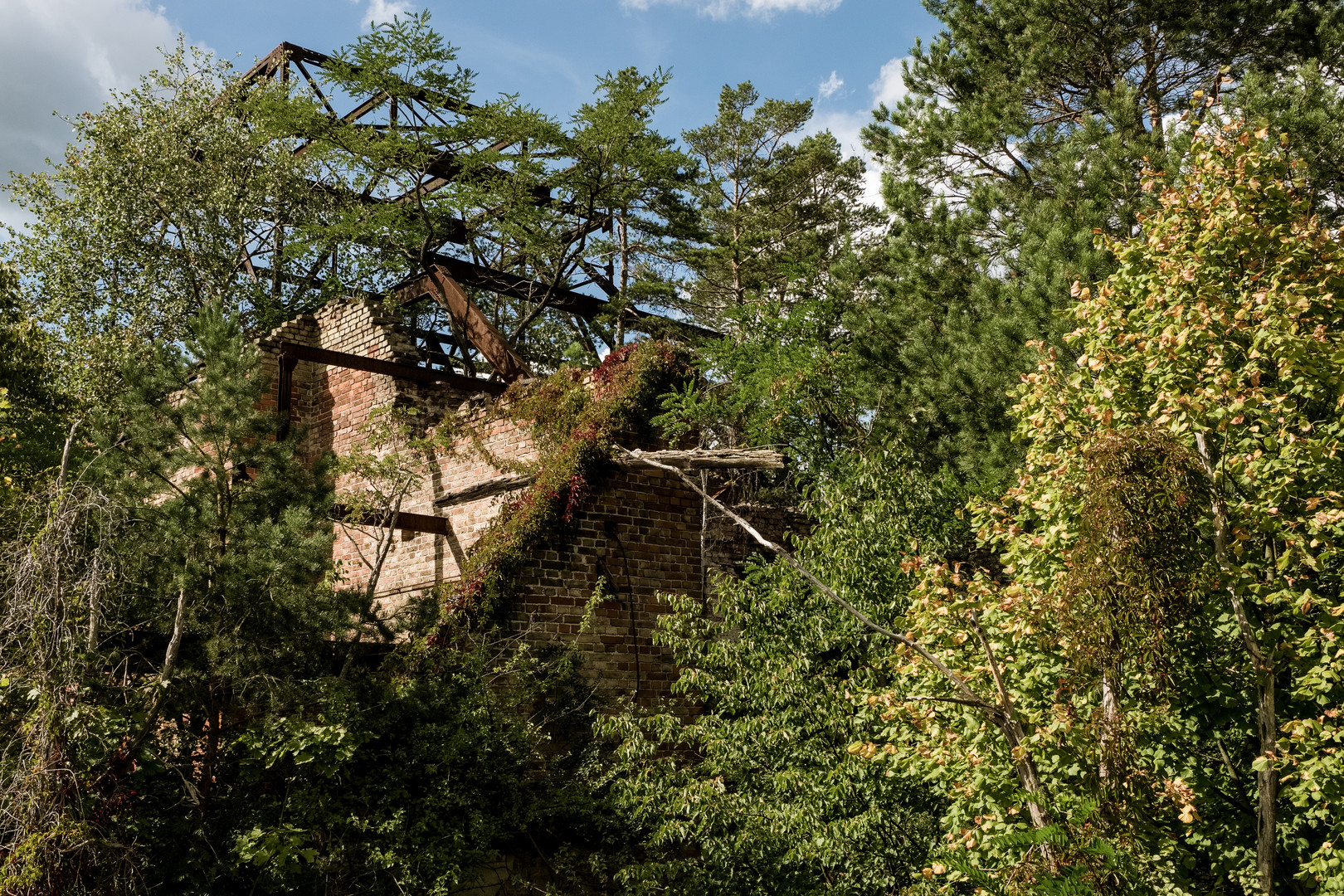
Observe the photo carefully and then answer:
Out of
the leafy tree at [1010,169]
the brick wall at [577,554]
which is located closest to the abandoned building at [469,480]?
the brick wall at [577,554]

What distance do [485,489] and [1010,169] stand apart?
701 centimetres

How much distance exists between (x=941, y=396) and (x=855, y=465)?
6.11ft

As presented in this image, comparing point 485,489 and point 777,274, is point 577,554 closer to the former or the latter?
point 485,489

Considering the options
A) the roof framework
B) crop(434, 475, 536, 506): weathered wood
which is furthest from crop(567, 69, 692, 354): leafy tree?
crop(434, 475, 536, 506): weathered wood

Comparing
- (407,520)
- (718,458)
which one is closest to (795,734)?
(718,458)

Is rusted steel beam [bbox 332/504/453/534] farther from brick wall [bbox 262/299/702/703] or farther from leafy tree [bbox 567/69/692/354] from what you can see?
leafy tree [bbox 567/69/692/354]

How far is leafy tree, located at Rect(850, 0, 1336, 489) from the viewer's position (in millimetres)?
9852

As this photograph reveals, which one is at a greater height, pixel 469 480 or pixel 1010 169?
pixel 1010 169

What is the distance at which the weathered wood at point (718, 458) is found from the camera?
30.4ft

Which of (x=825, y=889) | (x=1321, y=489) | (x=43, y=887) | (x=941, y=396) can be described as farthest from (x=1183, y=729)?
(x=43, y=887)

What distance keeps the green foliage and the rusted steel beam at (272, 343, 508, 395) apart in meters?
4.41

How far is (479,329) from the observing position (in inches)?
510

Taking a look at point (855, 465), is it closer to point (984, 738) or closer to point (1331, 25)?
point (984, 738)

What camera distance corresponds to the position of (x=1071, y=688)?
6047 mm
